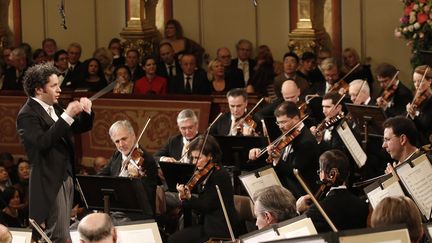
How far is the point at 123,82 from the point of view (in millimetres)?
12344

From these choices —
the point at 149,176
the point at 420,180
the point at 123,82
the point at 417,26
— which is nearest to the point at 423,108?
the point at 417,26

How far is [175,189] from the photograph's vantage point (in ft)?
26.6

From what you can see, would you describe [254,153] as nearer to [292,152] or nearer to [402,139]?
[292,152]

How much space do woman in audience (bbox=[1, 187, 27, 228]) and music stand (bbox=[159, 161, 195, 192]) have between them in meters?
2.57

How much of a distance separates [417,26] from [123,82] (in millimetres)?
3509

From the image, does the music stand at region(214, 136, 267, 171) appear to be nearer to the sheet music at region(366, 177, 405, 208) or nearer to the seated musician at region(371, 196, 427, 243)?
the sheet music at region(366, 177, 405, 208)

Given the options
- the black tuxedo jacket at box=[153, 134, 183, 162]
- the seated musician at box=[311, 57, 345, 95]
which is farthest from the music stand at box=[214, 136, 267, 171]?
the seated musician at box=[311, 57, 345, 95]

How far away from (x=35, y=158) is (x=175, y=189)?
1.27m

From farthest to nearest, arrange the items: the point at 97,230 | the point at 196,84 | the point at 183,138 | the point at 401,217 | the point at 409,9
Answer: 1. the point at 196,84
2. the point at 409,9
3. the point at 183,138
4. the point at 97,230
5. the point at 401,217

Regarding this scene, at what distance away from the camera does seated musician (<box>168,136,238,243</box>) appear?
7.85 m

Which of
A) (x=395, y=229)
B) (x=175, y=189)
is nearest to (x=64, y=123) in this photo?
(x=175, y=189)

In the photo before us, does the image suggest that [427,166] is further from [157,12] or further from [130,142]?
[157,12]

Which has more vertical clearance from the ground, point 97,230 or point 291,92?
point 291,92

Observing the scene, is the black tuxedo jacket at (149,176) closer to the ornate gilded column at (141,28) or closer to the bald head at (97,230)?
the bald head at (97,230)
